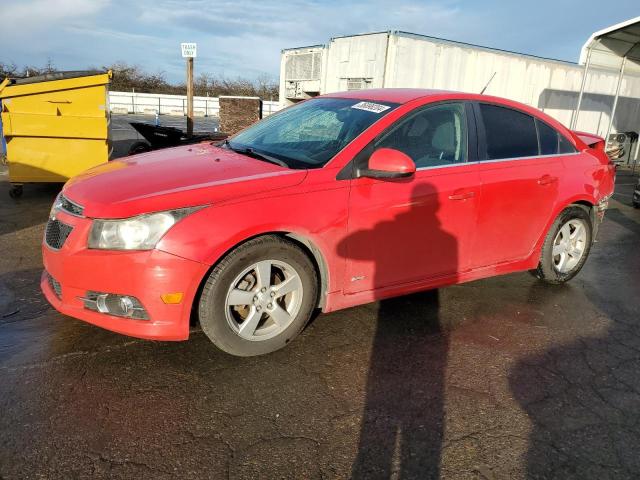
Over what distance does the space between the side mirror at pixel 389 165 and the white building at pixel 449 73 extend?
8651mm

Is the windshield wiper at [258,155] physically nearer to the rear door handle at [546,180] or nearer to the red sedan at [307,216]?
the red sedan at [307,216]

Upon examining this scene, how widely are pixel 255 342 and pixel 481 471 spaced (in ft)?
4.65

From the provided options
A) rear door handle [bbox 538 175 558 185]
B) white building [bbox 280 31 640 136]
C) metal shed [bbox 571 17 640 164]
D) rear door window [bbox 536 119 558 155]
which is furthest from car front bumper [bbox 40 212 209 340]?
metal shed [bbox 571 17 640 164]

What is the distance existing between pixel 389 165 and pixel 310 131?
0.88 m

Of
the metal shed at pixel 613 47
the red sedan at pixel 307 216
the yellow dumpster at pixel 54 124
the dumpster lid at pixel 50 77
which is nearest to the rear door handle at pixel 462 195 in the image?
the red sedan at pixel 307 216

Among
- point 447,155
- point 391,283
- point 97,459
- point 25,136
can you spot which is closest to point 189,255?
point 97,459

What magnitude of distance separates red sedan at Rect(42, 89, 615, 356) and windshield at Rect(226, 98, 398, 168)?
Answer: 2 cm

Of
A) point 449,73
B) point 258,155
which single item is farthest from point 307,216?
point 449,73

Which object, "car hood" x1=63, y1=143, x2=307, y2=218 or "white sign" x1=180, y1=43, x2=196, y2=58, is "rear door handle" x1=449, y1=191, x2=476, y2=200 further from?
"white sign" x1=180, y1=43, x2=196, y2=58

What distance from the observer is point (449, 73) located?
483 inches

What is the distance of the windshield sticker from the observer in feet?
11.6

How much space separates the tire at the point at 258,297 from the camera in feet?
9.18

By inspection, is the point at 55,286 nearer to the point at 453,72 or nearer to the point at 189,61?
the point at 189,61

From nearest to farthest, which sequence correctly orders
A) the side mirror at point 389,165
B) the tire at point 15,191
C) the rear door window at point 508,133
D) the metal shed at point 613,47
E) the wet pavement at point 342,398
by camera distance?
the wet pavement at point 342,398, the side mirror at point 389,165, the rear door window at point 508,133, the tire at point 15,191, the metal shed at point 613,47
